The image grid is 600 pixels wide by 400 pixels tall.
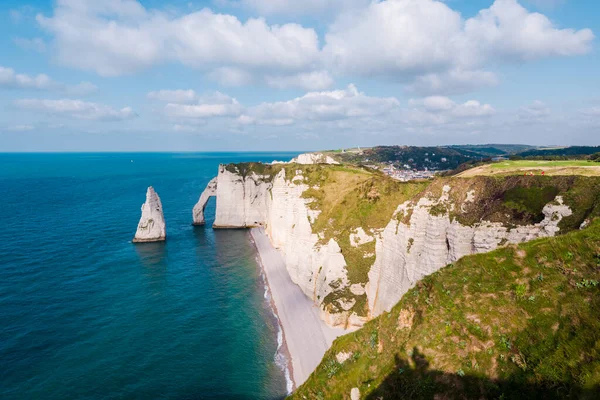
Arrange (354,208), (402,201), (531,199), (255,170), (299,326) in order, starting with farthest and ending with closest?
(255,170)
(354,208)
(402,201)
(299,326)
(531,199)

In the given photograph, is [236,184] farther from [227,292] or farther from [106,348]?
[106,348]

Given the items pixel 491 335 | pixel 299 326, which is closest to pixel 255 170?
pixel 299 326

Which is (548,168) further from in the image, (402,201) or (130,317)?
(130,317)

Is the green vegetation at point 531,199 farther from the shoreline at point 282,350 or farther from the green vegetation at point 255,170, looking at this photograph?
the green vegetation at point 255,170

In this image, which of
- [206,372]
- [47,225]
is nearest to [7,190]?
[47,225]

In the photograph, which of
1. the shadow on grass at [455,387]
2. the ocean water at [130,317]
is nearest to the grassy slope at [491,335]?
the shadow on grass at [455,387]
